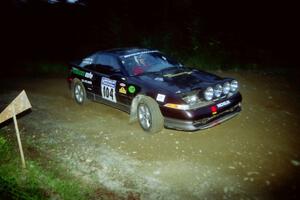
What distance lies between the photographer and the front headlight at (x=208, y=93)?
5215mm

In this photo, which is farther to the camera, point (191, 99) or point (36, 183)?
point (191, 99)

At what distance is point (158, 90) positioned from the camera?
5383 mm

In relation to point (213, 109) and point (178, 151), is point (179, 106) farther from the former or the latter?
point (178, 151)

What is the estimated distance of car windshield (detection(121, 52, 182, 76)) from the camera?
20.1ft

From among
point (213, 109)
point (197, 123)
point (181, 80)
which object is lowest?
point (197, 123)

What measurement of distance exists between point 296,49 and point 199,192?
1199cm

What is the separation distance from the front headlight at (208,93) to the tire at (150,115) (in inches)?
33.9

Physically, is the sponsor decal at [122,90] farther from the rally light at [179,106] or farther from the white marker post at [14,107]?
the white marker post at [14,107]

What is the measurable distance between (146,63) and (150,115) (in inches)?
51.7

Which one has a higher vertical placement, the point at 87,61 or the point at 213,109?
the point at 87,61

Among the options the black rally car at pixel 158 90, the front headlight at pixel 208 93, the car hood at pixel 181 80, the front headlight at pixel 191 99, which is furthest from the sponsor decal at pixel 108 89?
the front headlight at pixel 208 93

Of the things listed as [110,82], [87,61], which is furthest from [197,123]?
[87,61]

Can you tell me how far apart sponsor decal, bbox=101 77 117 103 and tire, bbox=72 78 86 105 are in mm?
942

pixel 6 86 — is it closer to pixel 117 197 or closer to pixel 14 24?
pixel 14 24
